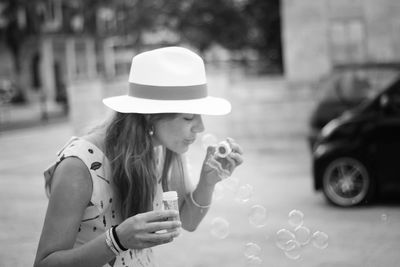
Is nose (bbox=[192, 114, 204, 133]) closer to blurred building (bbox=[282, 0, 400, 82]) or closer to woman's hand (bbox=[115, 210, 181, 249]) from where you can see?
woman's hand (bbox=[115, 210, 181, 249])

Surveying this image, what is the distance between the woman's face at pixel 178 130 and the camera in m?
2.66

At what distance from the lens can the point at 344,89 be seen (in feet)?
41.9

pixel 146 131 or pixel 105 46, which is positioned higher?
pixel 146 131

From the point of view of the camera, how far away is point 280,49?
103ft

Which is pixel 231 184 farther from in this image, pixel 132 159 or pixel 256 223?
pixel 132 159

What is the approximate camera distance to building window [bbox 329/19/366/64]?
64.8ft

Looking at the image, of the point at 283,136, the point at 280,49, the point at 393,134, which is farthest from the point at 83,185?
the point at 280,49

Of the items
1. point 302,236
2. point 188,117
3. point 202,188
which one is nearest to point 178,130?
point 188,117

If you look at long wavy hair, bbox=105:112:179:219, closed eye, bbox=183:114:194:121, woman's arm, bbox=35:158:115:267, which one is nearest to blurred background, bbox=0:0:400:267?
long wavy hair, bbox=105:112:179:219

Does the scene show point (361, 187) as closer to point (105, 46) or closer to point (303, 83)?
point (303, 83)

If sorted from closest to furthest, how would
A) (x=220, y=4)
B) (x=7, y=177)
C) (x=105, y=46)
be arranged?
1. (x=7, y=177)
2. (x=220, y=4)
3. (x=105, y=46)

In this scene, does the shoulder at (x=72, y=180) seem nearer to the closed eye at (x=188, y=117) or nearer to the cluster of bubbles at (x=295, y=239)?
the closed eye at (x=188, y=117)

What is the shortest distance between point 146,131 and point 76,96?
1860 centimetres

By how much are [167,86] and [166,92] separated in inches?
0.9
